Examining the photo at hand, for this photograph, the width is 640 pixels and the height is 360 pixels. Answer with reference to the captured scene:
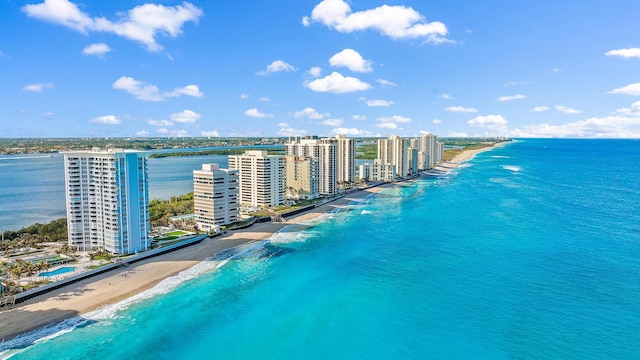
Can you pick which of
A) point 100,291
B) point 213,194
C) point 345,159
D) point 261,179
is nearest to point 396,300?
point 100,291

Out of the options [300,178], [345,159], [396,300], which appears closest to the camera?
[396,300]

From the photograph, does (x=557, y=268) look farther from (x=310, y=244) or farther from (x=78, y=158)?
(x=78, y=158)

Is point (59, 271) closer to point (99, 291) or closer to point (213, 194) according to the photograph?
point (99, 291)

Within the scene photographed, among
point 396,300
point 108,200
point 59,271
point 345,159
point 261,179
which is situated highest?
point 345,159

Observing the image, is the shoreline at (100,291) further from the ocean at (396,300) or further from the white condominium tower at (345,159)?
the white condominium tower at (345,159)

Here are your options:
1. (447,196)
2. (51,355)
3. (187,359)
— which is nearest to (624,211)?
(447,196)

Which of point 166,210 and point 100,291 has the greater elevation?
point 166,210

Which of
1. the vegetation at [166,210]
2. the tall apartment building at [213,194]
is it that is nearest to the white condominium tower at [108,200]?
the tall apartment building at [213,194]

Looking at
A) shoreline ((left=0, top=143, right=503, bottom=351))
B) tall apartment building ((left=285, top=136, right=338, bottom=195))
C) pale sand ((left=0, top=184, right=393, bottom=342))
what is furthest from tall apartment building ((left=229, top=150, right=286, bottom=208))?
pale sand ((left=0, top=184, right=393, bottom=342))
